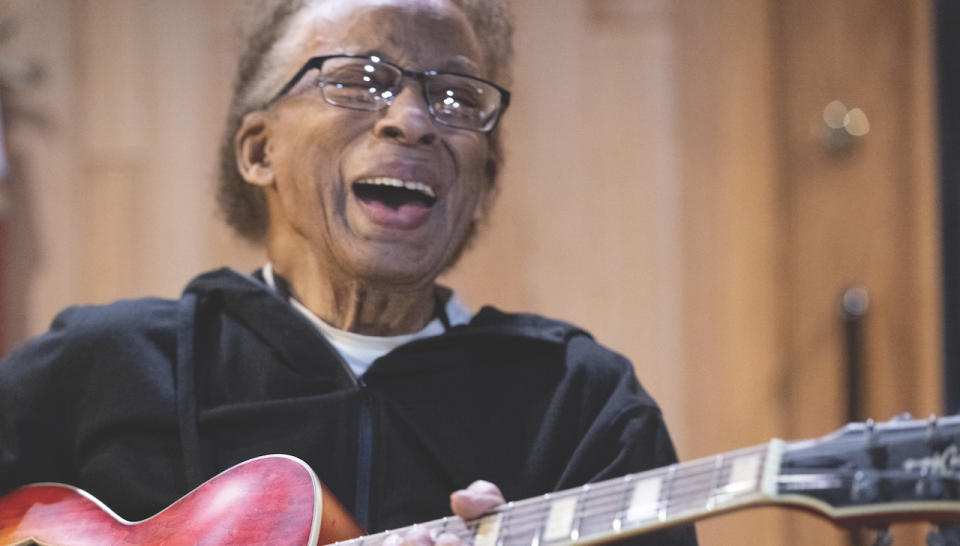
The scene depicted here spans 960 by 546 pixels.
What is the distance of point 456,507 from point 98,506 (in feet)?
1.20

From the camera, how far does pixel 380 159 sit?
110 centimetres

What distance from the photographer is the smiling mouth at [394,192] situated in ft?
3.62

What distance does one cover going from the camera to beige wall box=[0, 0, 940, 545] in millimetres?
1815

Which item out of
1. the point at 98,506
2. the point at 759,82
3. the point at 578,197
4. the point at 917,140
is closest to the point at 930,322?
the point at 917,140

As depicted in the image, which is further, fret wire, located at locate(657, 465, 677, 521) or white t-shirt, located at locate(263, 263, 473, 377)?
white t-shirt, located at locate(263, 263, 473, 377)

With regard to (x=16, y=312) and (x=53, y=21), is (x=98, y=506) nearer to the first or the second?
(x=16, y=312)

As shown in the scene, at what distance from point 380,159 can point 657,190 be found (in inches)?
36.2

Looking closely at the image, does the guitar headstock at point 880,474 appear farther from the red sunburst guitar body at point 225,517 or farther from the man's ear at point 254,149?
the man's ear at point 254,149

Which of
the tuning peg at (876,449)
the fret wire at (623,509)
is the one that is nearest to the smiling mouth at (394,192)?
the fret wire at (623,509)

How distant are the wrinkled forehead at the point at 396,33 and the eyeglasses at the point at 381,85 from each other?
0.05ft

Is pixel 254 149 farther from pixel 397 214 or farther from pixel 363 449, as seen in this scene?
pixel 363 449

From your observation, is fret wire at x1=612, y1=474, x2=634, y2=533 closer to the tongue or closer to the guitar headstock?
the guitar headstock

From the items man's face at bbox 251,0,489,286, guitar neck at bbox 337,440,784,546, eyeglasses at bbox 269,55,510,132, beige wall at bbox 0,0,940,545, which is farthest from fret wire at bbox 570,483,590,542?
beige wall at bbox 0,0,940,545

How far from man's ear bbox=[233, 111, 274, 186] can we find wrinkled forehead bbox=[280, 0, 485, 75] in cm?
8
